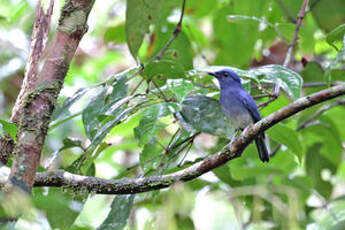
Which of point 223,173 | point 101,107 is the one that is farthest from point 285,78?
point 101,107

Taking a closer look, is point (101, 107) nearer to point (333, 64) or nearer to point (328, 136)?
point (333, 64)

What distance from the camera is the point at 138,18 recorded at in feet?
9.89

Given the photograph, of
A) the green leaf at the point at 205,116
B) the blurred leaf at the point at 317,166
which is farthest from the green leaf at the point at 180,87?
the blurred leaf at the point at 317,166

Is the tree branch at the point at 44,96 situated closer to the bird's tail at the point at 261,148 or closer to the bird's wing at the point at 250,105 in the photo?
the bird's wing at the point at 250,105

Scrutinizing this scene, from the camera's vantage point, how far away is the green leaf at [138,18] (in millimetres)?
2979

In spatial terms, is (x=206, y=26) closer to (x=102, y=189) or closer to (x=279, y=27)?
(x=279, y=27)

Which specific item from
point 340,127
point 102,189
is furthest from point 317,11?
point 102,189

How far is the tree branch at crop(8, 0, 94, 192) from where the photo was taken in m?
1.57

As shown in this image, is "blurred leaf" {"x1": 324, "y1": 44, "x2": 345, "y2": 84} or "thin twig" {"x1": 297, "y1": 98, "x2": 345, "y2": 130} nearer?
"blurred leaf" {"x1": 324, "y1": 44, "x2": 345, "y2": 84}

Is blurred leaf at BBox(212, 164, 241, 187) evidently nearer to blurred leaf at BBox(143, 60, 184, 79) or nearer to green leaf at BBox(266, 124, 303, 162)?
green leaf at BBox(266, 124, 303, 162)

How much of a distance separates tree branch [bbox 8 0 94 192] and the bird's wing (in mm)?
2301

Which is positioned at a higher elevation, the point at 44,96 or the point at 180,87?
the point at 180,87

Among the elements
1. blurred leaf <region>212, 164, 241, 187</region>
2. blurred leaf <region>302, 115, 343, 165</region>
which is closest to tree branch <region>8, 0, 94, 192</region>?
blurred leaf <region>212, 164, 241, 187</region>

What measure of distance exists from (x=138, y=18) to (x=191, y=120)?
0.69 meters
